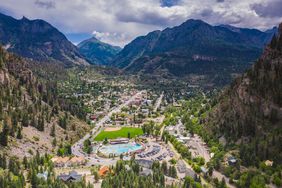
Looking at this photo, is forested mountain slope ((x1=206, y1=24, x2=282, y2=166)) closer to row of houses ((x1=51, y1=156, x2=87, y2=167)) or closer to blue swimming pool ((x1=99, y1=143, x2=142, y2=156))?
blue swimming pool ((x1=99, y1=143, x2=142, y2=156))

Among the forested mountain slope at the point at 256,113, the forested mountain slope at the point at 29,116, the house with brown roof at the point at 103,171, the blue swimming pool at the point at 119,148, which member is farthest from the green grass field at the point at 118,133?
the house with brown roof at the point at 103,171

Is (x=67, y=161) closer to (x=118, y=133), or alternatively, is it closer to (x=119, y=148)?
(x=119, y=148)

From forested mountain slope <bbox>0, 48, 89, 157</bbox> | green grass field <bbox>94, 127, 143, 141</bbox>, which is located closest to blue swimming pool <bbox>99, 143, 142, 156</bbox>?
green grass field <bbox>94, 127, 143, 141</bbox>

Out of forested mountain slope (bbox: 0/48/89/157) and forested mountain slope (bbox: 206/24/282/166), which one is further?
forested mountain slope (bbox: 0/48/89/157)

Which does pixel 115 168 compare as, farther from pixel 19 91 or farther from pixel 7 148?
pixel 19 91

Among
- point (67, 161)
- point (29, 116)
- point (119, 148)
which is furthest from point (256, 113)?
point (29, 116)

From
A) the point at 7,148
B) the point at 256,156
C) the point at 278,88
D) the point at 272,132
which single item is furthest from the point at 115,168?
the point at 278,88

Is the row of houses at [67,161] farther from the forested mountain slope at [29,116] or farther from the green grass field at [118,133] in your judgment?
the green grass field at [118,133]

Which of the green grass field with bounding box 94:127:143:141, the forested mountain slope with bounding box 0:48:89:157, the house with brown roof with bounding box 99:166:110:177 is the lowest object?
the house with brown roof with bounding box 99:166:110:177
